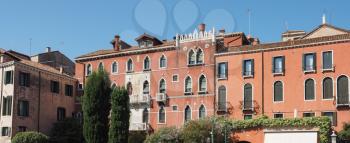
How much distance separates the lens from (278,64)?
45.6 metres

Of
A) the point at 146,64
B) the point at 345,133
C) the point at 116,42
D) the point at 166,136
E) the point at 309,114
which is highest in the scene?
the point at 116,42

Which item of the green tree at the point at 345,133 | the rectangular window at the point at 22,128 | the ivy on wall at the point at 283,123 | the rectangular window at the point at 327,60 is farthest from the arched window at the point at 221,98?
the rectangular window at the point at 22,128

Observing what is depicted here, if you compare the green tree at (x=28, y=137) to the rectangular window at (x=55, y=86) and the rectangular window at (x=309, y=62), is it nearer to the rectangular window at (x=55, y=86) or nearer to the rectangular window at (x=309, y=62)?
the rectangular window at (x=55, y=86)

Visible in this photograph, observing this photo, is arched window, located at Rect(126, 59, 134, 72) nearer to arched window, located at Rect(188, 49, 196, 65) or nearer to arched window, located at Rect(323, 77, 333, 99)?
arched window, located at Rect(188, 49, 196, 65)

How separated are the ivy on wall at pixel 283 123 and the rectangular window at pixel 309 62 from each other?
4.73 meters

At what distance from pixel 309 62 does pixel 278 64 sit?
2.58m

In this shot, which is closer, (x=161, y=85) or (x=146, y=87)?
(x=161, y=85)

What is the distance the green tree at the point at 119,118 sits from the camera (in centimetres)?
4284

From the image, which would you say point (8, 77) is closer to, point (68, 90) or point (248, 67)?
point (68, 90)

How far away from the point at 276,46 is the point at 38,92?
21.5m

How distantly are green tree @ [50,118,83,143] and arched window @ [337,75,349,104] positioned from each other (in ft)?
76.1

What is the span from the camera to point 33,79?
167ft

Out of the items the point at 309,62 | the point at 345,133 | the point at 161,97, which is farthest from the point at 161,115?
the point at 345,133

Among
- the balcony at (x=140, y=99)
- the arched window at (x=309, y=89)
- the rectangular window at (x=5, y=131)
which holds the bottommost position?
the rectangular window at (x=5, y=131)
